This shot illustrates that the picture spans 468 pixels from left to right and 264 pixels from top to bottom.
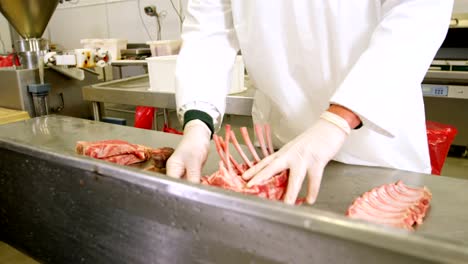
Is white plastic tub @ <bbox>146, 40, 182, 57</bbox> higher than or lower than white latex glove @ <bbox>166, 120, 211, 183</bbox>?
higher

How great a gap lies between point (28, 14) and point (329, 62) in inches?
65.8

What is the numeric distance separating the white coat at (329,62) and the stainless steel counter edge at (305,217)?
0.36 m

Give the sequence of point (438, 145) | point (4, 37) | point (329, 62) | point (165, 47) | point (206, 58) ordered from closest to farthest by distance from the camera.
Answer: point (329, 62) < point (206, 58) < point (438, 145) < point (165, 47) < point (4, 37)

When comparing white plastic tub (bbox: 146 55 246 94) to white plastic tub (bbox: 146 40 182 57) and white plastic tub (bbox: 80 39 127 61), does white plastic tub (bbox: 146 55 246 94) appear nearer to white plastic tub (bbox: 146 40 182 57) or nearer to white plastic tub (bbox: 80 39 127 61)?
white plastic tub (bbox: 146 40 182 57)

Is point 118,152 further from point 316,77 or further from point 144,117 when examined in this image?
point 144,117

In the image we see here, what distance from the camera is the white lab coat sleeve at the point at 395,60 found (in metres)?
0.81

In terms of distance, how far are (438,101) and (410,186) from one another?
2657 mm

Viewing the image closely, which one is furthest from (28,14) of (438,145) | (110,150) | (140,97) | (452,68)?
(452,68)

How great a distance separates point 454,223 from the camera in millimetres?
719

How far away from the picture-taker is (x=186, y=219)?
0.63 metres

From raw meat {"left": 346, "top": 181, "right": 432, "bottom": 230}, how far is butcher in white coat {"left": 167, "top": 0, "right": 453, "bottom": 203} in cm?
10

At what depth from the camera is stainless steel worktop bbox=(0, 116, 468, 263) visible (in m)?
0.48

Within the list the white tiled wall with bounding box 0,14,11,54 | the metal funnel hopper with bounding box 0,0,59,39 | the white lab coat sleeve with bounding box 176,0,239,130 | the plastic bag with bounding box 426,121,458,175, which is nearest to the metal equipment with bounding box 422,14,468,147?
the plastic bag with bounding box 426,121,458,175

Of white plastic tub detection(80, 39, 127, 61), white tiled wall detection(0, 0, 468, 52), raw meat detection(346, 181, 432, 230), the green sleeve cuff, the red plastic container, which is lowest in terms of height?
the red plastic container
